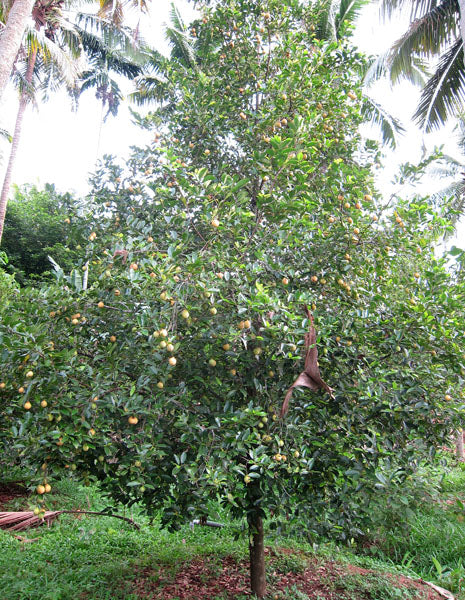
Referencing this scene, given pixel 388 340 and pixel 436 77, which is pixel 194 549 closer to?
pixel 388 340

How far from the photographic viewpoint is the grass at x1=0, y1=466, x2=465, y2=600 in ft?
12.4

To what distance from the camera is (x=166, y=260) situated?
8.27ft

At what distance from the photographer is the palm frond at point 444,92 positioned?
827 centimetres

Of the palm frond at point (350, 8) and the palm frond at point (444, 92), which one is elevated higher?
the palm frond at point (350, 8)

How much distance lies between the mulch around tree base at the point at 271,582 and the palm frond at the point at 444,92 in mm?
8112

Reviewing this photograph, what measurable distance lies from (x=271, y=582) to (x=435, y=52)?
29.6ft

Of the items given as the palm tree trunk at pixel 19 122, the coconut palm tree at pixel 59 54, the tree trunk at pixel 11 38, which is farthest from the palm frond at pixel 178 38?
the tree trunk at pixel 11 38

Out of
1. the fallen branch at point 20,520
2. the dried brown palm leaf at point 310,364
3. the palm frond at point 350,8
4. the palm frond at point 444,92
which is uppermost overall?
the palm frond at point 350,8

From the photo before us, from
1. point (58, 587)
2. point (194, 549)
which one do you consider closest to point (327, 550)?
point (194, 549)

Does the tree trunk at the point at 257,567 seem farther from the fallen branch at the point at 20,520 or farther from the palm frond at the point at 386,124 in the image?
the palm frond at the point at 386,124

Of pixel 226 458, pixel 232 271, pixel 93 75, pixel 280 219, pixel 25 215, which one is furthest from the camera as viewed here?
pixel 93 75

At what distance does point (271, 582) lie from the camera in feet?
13.5

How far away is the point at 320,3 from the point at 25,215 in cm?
1295

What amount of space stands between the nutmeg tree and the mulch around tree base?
1.22 m
